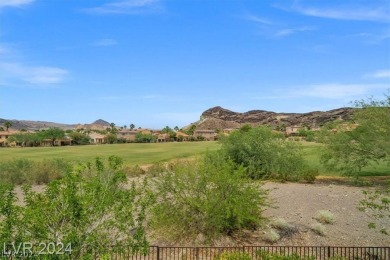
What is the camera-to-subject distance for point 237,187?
18.5 m

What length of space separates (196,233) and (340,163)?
77.7ft

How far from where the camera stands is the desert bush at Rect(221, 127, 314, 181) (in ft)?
128

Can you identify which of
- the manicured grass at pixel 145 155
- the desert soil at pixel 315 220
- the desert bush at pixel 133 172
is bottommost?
the desert soil at pixel 315 220

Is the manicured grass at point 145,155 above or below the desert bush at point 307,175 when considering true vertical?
above

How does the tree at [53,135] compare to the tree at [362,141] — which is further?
the tree at [53,135]

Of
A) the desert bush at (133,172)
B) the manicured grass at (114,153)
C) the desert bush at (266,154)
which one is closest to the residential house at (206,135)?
the manicured grass at (114,153)

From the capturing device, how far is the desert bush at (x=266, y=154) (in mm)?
39156

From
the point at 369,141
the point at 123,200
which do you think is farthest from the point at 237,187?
the point at 369,141

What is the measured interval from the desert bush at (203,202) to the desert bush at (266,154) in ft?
65.8

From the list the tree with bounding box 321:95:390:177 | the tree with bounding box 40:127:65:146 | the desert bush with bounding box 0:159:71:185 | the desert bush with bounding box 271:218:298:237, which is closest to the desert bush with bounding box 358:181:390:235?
the desert bush with bounding box 271:218:298:237

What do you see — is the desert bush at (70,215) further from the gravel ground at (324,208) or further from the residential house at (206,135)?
the residential house at (206,135)

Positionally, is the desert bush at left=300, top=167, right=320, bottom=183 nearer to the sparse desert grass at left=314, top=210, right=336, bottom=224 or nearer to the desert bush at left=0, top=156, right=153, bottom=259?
the sparse desert grass at left=314, top=210, right=336, bottom=224

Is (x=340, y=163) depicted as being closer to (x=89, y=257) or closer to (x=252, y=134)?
(x=252, y=134)

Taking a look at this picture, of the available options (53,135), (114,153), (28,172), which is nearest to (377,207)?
(28,172)
